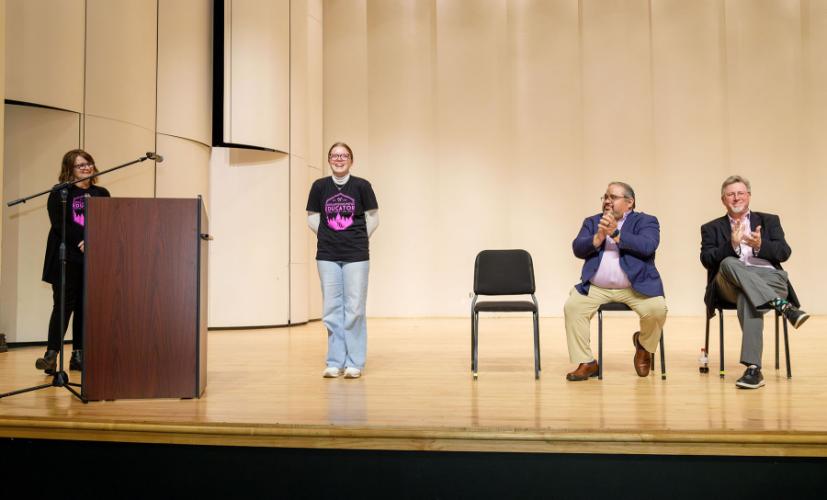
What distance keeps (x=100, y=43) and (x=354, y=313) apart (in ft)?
11.2

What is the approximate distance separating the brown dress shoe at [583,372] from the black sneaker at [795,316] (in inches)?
37.5

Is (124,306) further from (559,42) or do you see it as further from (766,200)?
(766,200)

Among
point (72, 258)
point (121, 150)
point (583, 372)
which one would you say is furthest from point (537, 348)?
point (121, 150)

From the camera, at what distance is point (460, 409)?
103 inches

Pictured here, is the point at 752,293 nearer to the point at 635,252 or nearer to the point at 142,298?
the point at 635,252

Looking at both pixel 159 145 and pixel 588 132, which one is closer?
pixel 159 145

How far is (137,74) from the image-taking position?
553 centimetres

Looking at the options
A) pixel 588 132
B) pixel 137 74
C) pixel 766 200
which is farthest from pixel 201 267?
pixel 766 200

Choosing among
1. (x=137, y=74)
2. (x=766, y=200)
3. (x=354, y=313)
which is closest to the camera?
(x=354, y=313)

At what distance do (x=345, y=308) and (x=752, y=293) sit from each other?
208 cm

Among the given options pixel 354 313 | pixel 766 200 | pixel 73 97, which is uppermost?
pixel 73 97

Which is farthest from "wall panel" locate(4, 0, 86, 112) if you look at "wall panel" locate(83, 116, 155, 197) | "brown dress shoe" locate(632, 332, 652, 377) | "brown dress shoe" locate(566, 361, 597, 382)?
"brown dress shoe" locate(632, 332, 652, 377)

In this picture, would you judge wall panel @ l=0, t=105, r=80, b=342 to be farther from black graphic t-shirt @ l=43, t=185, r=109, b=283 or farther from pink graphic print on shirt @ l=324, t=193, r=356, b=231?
pink graphic print on shirt @ l=324, t=193, r=356, b=231

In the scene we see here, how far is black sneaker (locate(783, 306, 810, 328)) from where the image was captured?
9.62 feet
